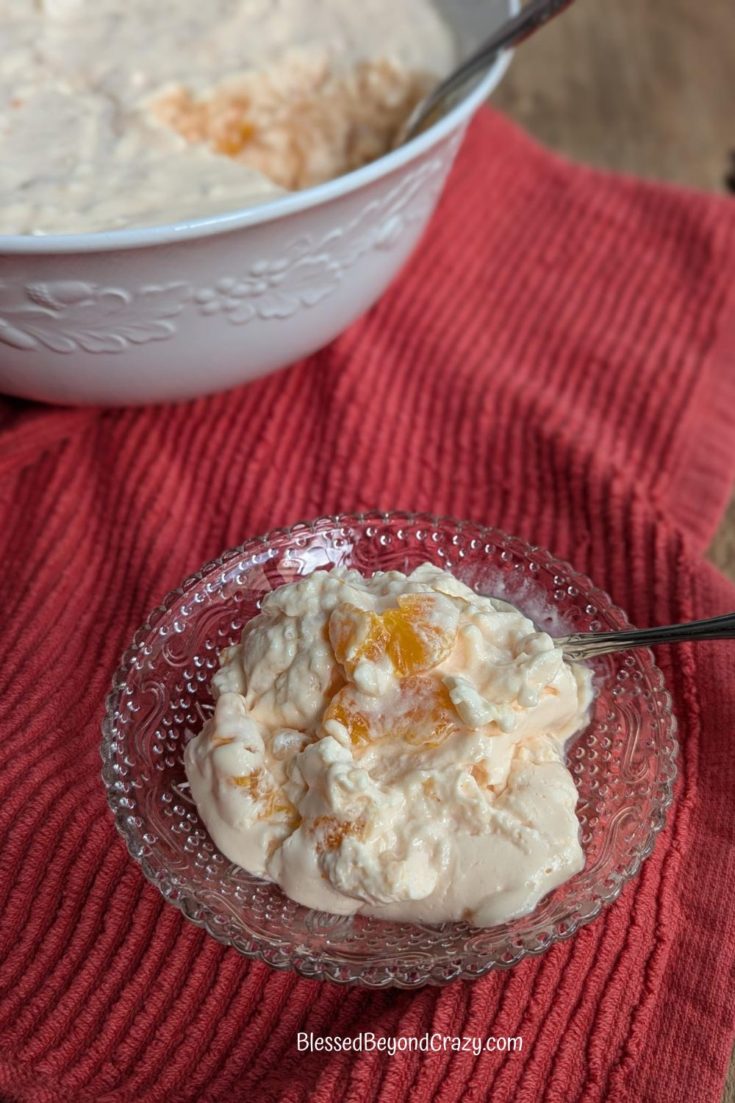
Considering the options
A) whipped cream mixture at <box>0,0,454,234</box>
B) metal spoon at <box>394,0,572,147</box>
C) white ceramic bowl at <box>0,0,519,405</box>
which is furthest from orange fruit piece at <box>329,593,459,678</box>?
metal spoon at <box>394,0,572,147</box>

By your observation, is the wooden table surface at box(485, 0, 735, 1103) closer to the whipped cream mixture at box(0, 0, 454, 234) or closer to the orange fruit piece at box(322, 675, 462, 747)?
the whipped cream mixture at box(0, 0, 454, 234)

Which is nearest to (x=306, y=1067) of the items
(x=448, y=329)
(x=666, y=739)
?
(x=666, y=739)

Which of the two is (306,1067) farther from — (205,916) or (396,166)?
(396,166)

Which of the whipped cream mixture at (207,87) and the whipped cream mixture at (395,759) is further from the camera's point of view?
the whipped cream mixture at (207,87)

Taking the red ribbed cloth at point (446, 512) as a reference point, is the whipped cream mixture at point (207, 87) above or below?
above

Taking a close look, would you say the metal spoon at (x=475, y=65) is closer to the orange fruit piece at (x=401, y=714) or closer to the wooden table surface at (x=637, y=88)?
the wooden table surface at (x=637, y=88)

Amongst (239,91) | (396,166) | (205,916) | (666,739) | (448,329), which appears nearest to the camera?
(205,916)

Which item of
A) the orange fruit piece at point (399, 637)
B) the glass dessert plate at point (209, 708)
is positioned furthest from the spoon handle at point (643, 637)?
the orange fruit piece at point (399, 637)
